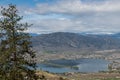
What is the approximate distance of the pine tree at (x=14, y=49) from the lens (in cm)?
3787

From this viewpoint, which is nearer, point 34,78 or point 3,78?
point 3,78

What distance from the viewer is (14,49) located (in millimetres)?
38000

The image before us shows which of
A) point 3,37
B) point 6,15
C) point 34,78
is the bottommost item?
point 34,78

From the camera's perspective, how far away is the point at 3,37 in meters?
38.9

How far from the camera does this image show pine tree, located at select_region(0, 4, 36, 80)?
124 ft

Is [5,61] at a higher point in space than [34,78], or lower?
higher

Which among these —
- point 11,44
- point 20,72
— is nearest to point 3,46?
point 11,44

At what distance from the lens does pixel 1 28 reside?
39.0 m

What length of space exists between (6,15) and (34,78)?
28.5ft

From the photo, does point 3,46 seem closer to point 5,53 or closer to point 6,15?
point 5,53

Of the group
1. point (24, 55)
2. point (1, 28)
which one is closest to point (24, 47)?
point (24, 55)

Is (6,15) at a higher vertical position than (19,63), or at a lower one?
higher

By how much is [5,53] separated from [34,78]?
5.11 metres

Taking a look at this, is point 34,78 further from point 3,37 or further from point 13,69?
point 3,37
